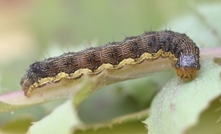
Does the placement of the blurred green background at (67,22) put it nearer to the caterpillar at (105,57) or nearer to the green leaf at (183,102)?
the caterpillar at (105,57)

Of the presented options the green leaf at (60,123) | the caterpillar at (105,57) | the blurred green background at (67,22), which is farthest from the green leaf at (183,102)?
the blurred green background at (67,22)

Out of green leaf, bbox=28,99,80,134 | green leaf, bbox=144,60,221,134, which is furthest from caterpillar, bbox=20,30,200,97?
green leaf, bbox=28,99,80,134

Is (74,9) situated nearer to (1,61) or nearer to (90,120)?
(1,61)

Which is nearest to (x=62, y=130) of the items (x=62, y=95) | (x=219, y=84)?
(x=62, y=95)

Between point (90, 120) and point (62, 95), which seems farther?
point (90, 120)

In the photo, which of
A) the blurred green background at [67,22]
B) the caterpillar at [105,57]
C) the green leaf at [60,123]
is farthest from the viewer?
the blurred green background at [67,22]

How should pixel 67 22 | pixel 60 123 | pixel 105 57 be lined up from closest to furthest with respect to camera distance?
pixel 60 123, pixel 105 57, pixel 67 22

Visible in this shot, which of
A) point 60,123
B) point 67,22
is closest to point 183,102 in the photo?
point 60,123

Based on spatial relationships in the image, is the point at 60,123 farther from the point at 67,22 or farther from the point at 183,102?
the point at 67,22
